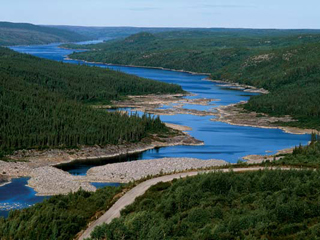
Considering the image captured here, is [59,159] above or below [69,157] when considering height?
above

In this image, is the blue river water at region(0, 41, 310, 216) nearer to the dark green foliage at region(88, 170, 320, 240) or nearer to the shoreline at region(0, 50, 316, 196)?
the shoreline at region(0, 50, 316, 196)

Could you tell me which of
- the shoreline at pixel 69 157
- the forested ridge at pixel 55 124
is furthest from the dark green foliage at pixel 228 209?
the forested ridge at pixel 55 124

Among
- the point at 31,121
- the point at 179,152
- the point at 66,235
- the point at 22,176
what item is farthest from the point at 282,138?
the point at 66,235

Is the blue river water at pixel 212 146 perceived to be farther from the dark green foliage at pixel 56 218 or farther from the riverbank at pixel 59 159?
the dark green foliage at pixel 56 218

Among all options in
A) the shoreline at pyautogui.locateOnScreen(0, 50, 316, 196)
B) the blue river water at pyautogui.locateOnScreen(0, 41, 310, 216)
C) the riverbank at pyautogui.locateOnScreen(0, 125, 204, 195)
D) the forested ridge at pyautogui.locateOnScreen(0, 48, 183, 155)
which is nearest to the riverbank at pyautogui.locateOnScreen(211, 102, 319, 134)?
the blue river water at pyautogui.locateOnScreen(0, 41, 310, 216)

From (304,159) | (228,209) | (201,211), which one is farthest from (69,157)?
(201,211)

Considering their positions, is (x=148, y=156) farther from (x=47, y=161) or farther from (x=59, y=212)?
(x=59, y=212)

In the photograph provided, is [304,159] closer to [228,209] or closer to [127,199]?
[228,209]
